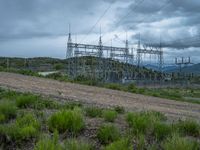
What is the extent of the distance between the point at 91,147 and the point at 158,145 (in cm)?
→ 147

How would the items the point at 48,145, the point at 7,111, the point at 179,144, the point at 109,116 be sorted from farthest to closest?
1. the point at 109,116
2. the point at 7,111
3. the point at 179,144
4. the point at 48,145

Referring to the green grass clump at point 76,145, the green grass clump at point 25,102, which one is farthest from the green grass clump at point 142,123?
the green grass clump at point 25,102

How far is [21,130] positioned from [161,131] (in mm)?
3192

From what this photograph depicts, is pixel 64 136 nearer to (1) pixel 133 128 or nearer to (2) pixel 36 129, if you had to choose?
(2) pixel 36 129

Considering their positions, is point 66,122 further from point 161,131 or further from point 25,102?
point 25,102

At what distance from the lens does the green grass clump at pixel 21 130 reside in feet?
27.0

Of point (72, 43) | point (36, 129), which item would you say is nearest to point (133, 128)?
point (36, 129)

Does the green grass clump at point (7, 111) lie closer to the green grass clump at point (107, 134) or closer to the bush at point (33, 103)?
the bush at point (33, 103)

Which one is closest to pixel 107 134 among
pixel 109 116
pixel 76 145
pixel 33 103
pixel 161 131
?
pixel 76 145

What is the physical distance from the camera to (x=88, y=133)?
8.73m

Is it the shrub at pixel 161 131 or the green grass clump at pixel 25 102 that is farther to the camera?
the green grass clump at pixel 25 102

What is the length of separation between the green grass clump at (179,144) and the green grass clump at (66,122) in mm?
2099

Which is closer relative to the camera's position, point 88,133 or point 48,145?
point 48,145

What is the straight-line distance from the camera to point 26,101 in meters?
11.8
